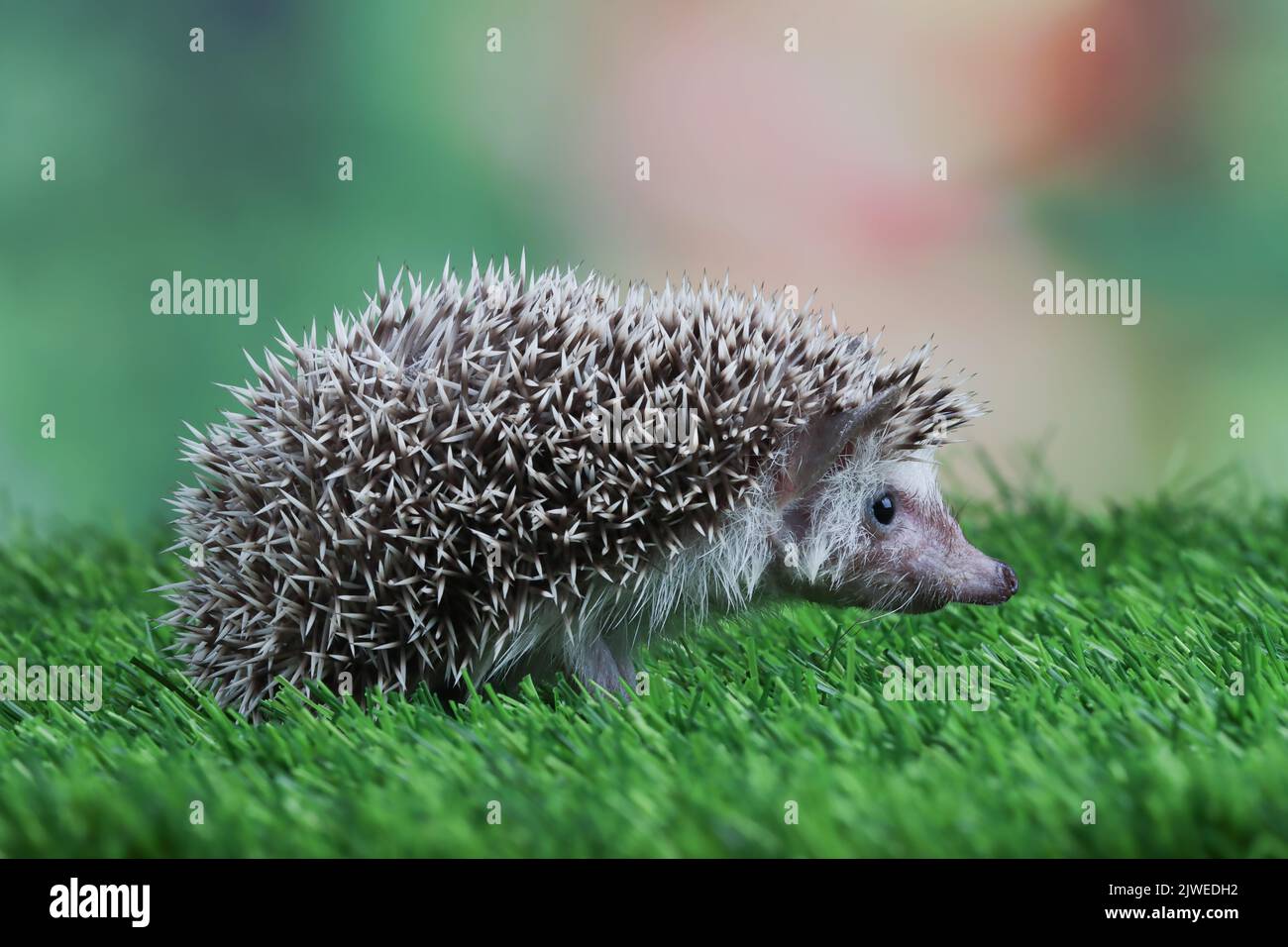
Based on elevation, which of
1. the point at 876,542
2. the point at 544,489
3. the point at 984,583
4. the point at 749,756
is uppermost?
the point at 544,489

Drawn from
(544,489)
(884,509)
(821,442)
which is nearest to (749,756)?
(544,489)

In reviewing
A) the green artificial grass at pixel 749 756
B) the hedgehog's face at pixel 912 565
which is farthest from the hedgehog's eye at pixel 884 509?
the green artificial grass at pixel 749 756

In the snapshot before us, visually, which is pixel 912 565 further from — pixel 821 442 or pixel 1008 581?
pixel 821 442

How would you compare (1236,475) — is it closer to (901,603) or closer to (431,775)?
(901,603)

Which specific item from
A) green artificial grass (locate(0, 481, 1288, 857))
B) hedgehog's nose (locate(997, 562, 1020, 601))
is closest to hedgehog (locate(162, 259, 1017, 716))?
hedgehog's nose (locate(997, 562, 1020, 601))

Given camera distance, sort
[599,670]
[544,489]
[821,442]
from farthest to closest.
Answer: [599,670]
[821,442]
[544,489]

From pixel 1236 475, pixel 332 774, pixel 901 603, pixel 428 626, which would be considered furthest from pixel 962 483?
pixel 332 774
